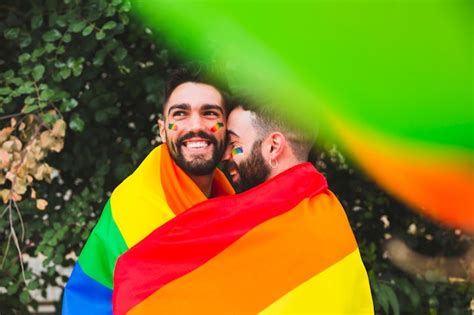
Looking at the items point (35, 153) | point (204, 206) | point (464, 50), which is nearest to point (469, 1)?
point (464, 50)

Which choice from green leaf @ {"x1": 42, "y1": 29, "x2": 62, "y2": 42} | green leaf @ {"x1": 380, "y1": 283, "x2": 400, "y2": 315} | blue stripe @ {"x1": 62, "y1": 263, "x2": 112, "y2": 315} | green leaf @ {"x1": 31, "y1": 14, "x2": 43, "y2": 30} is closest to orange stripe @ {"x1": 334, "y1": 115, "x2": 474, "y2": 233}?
green leaf @ {"x1": 380, "y1": 283, "x2": 400, "y2": 315}

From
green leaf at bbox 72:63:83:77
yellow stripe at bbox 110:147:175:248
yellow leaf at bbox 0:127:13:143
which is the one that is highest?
yellow stripe at bbox 110:147:175:248

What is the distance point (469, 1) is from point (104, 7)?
130 cm

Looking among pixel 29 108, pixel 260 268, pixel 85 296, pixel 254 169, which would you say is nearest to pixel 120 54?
pixel 29 108

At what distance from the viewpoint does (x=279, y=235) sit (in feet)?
7.40

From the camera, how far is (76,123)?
343cm

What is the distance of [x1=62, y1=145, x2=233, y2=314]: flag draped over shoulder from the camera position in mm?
2562

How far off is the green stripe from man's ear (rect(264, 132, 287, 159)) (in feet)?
1.58

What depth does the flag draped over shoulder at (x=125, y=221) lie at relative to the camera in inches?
101

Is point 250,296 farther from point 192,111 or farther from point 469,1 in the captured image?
point 469,1

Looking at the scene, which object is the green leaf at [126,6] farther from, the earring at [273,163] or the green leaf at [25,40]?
the earring at [273,163]

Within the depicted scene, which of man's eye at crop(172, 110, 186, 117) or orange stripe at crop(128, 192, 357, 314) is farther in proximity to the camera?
man's eye at crop(172, 110, 186, 117)

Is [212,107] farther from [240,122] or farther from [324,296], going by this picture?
[324,296]

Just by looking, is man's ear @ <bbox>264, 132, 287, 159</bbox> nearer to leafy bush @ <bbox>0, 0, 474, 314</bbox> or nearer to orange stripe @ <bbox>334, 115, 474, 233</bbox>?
orange stripe @ <bbox>334, 115, 474, 233</bbox>
